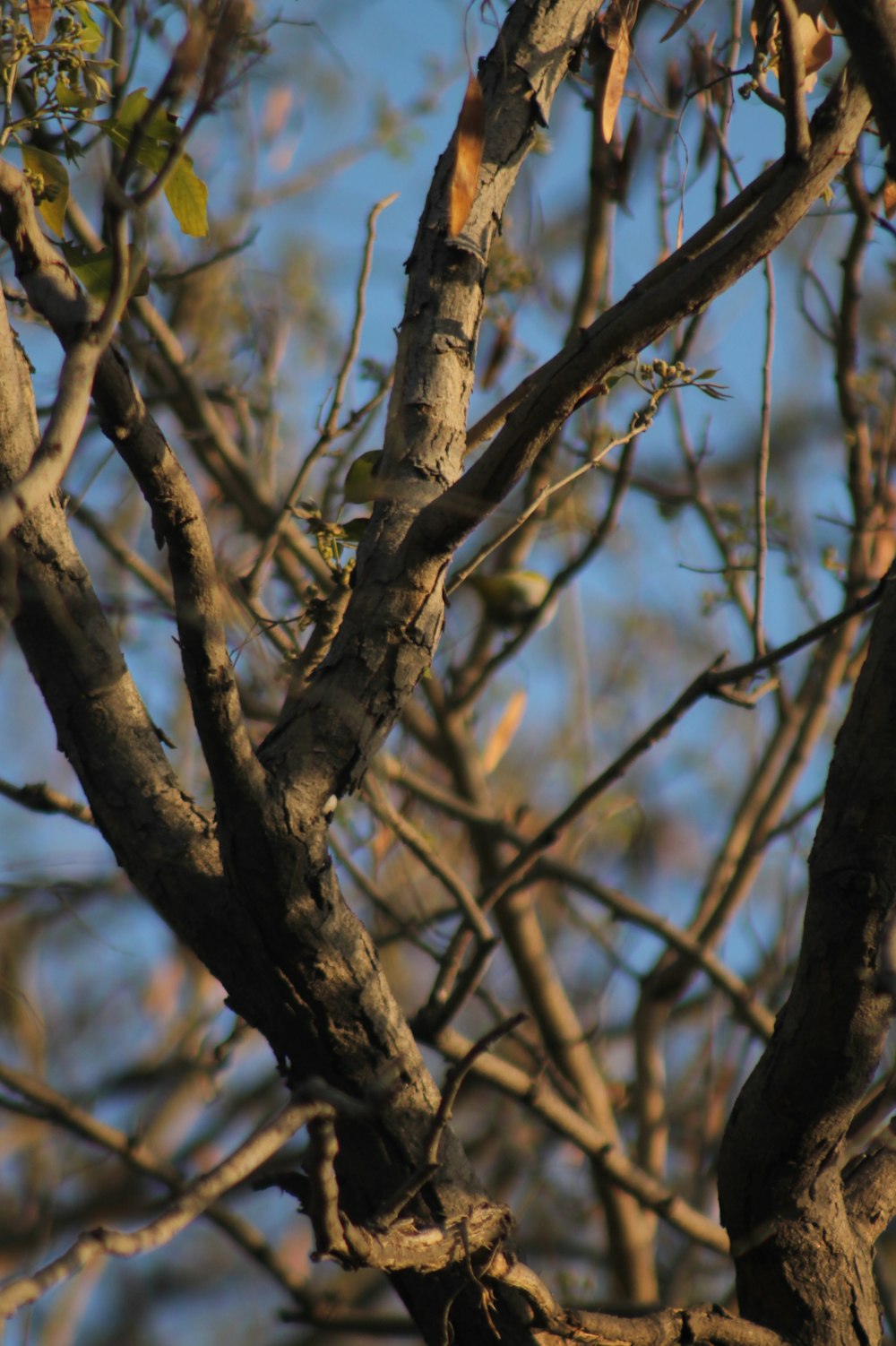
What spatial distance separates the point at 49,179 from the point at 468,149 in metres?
0.57

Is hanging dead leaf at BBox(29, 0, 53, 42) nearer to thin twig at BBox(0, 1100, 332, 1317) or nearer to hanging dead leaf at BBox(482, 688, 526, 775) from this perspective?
thin twig at BBox(0, 1100, 332, 1317)

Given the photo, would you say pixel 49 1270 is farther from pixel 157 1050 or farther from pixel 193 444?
pixel 157 1050

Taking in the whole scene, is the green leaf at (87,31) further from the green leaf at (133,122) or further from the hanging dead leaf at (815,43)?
the hanging dead leaf at (815,43)

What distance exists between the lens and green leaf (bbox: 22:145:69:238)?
1.55 metres

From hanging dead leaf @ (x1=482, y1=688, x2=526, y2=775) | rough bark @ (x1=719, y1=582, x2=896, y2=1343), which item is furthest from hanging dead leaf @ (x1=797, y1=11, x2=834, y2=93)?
hanging dead leaf @ (x1=482, y1=688, x2=526, y2=775)

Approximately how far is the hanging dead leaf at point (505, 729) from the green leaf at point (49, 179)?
2.60 m

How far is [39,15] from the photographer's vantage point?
159cm

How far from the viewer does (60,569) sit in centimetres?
157

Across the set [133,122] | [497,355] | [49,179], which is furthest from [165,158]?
[497,355]

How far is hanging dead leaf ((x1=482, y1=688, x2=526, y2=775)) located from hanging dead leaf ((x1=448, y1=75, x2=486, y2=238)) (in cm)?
252

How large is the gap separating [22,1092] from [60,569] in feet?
6.60

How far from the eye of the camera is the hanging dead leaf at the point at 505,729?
3.97 m

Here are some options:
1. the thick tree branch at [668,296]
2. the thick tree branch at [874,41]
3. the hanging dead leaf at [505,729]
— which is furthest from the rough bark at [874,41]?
the hanging dead leaf at [505,729]

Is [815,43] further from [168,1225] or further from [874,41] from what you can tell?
[168,1225]
